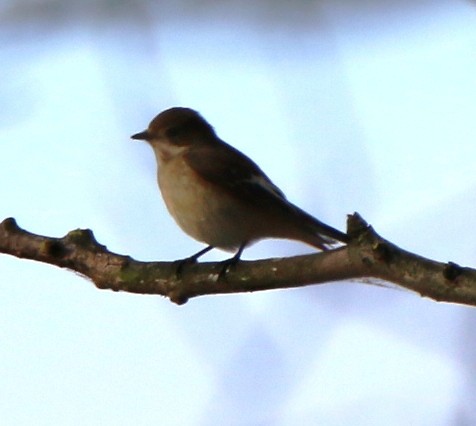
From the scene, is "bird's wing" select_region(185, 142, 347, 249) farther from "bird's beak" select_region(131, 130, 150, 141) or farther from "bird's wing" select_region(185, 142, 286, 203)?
"bird's beak" select_region(131, 130, 150, 141)

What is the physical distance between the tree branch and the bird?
3.21 ft

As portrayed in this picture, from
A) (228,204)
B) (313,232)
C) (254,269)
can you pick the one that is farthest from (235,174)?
(254,269)

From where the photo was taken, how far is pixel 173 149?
638 cm

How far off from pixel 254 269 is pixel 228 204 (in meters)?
1.54

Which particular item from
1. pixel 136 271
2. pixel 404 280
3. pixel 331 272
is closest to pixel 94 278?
pixel 136 271

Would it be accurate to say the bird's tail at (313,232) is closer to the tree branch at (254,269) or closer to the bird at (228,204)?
the bird at (228,204)

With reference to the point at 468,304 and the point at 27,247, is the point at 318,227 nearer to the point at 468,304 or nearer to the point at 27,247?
the point at 27,247

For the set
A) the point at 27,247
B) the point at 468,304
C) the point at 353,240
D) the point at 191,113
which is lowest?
the point at 468,304

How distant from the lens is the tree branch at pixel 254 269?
343 cm

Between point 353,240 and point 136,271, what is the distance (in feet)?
3.87

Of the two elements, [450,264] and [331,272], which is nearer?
[450,264]

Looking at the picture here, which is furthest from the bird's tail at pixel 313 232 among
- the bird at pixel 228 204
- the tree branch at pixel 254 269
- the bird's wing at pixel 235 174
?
the tree branch at pixel 254 269

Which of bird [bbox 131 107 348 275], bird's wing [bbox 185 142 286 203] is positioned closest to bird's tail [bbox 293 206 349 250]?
bird [bbox 131 107 348 275]

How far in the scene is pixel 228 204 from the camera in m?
5.62
